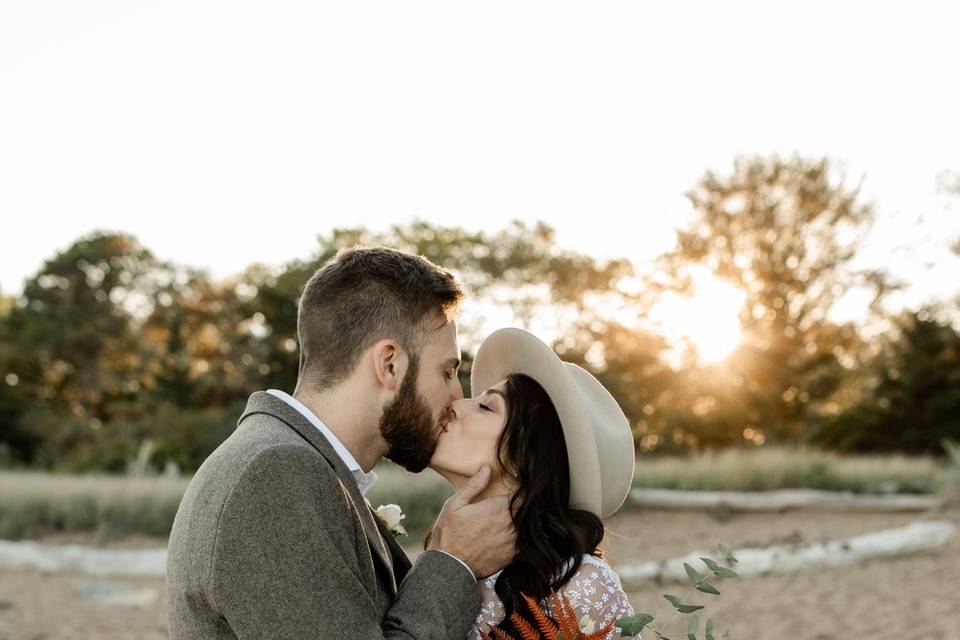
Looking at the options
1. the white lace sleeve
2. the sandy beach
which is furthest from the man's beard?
the sandy beach

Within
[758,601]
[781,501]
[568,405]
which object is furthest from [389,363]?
[781,501]

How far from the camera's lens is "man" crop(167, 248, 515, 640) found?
76.0 inches

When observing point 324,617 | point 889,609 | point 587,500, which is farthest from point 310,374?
point 889,609

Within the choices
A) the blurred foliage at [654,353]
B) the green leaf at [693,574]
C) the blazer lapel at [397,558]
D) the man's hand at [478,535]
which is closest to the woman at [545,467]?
the man's hand at [478,535]

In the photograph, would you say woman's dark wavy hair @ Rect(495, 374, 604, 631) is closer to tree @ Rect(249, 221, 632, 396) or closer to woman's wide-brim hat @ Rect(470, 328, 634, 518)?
woman's wide-brim hat @ Rect(470, 328, 634, 518)

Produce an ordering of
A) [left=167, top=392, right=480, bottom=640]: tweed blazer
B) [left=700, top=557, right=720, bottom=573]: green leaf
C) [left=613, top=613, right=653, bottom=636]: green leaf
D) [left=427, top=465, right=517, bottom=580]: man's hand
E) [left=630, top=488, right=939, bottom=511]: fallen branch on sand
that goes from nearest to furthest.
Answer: [left=167, top=392, right=480, bottom=640]: tweed blazer → [left=700, top=557, right=720, bottom=573]: green leaf → [left=613, top=613, right=653, bottom=636]: green leaf → [left=427, top=465, right=517, bottom=580]: man's hand → [left=630, top=488, right=939, bottom=511]: fallen branch on sand

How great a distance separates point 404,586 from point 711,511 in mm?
13724

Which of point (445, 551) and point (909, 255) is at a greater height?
point (909, 255)

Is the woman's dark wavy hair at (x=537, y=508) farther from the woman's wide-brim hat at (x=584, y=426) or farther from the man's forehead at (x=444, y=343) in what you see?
the man's forehead at (x=444, y=343)

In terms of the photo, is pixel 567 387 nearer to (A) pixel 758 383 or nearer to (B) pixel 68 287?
(A) pixel 758 383

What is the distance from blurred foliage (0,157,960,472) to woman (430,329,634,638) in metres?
20.8

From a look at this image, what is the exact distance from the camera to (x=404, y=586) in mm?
2238

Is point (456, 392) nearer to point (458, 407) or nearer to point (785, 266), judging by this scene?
point (458, 407)

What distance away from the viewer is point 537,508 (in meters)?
2.91
